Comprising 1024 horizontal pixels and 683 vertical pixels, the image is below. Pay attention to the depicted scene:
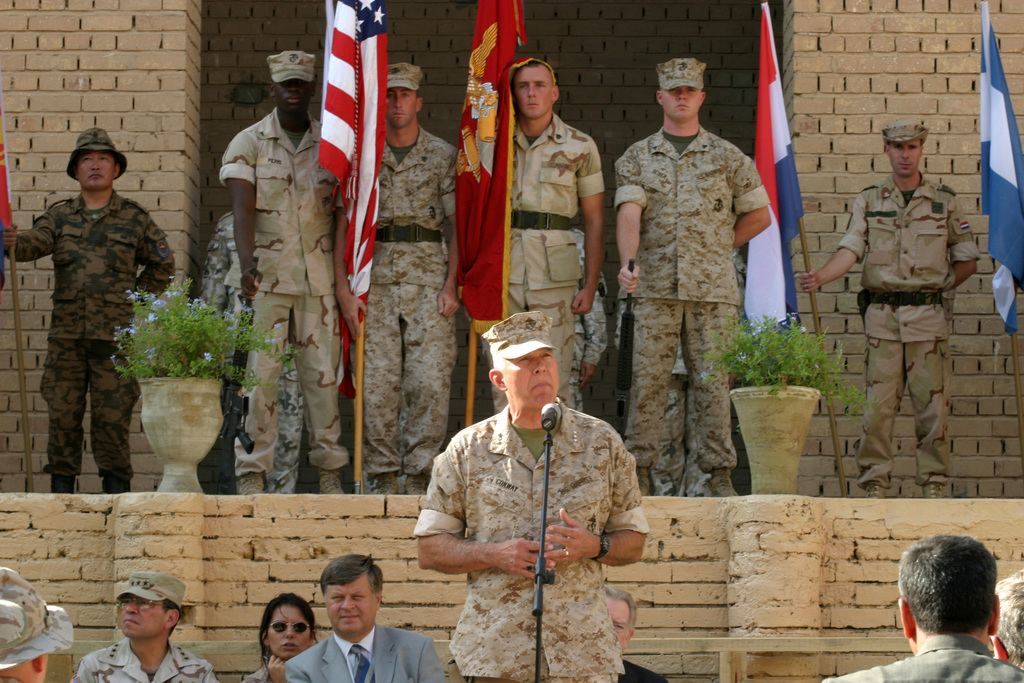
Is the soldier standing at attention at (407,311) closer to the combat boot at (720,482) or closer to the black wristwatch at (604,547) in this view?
the combat boot at (720,482)

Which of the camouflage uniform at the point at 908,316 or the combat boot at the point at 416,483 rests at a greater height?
the camouflage uniform at the point at 908,316

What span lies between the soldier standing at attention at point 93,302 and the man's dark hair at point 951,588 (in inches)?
179

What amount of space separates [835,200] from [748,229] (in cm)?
83

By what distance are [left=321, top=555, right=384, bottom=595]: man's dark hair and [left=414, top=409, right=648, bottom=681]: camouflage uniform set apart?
2.80 ft

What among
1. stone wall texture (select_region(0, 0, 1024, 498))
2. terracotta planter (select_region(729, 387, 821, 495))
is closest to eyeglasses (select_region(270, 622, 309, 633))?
terracotta planter (select_region(729, 387, 821, 495))

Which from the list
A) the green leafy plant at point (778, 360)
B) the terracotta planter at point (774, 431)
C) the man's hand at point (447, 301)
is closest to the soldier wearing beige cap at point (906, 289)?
the green leafy plant at point (778, 360)

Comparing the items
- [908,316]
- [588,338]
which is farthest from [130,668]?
[908,316]

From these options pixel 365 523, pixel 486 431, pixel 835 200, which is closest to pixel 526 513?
pixel 486 431

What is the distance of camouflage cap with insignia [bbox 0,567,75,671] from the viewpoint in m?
2.42

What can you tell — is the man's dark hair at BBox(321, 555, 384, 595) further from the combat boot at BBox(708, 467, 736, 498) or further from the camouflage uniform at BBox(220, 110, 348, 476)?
the combat boot at BBox(708, 467, 736, 498)

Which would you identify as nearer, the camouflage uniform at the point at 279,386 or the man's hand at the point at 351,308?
the man's hand at the point at 351,308

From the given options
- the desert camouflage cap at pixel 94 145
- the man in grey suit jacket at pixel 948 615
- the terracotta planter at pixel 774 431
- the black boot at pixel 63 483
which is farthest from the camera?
the desert camouflage cap at pixel 94 145

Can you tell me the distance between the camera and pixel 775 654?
5137 mm

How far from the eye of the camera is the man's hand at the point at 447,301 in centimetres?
633
